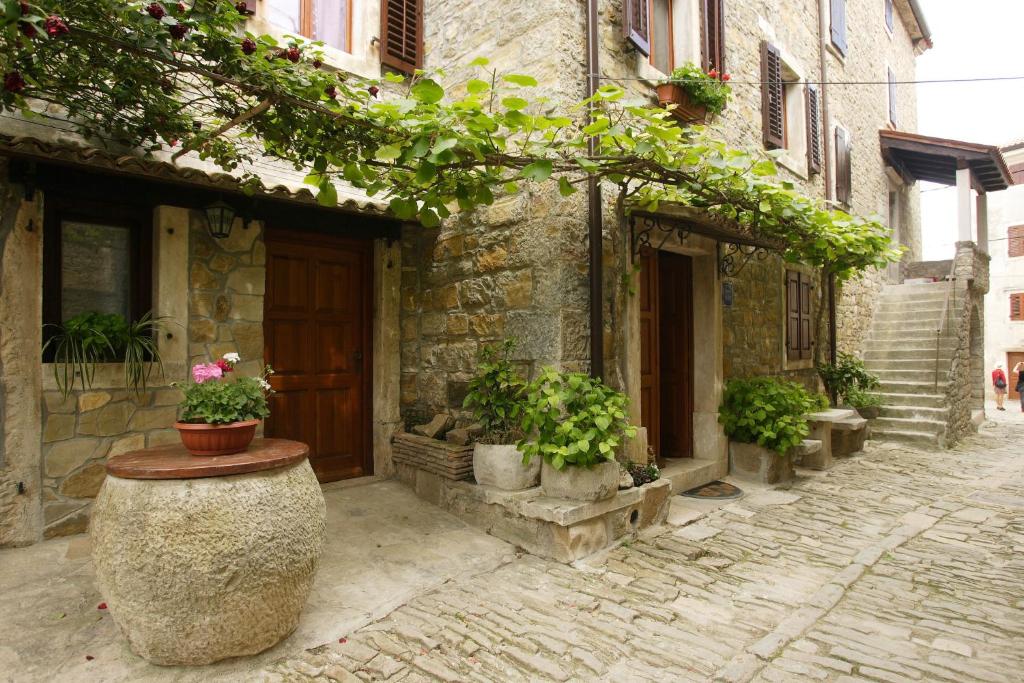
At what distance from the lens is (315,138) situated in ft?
9.98

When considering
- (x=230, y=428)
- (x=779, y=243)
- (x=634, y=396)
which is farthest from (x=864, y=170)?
(x=230, y=428)

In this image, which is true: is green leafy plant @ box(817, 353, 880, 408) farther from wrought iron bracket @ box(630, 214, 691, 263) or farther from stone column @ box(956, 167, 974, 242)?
wrought iron bracket @ box(630, 214, 691, 263)

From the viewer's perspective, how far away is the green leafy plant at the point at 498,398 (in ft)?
13.5

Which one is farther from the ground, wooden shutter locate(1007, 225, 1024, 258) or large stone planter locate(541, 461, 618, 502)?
wooden shutter locate(1007, 225, 1024, 258)

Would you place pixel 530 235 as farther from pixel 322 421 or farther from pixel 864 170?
pixel 864 170

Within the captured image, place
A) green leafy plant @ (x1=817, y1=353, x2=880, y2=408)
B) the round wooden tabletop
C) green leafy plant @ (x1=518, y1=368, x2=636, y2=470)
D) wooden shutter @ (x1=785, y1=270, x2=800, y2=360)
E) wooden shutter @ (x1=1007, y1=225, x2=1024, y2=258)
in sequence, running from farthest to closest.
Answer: wooden shutter @ (x1=1007, y1=225, x2=1024, y2=258), green leafy plant @ (x1=817, y1=353, x2=880, y2=408), wooden shutter @ (x1=785, y1=270, x2=800, y2=360), green leafy plant @ (x1=518, y1=368, x2=636, y2=470), the round wooden tabletop

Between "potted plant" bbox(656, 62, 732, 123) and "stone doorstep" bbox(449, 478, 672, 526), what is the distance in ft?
10.8

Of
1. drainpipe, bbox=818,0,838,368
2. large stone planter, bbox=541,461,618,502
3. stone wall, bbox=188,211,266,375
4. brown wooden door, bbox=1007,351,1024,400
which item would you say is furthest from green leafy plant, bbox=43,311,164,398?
brown wooden door, bbox=1007,351,1024,400

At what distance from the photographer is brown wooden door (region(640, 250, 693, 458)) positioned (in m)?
5.71

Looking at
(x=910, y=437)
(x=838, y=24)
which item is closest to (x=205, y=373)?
(x=910, y=437)

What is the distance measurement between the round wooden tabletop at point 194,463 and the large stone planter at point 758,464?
463 cm

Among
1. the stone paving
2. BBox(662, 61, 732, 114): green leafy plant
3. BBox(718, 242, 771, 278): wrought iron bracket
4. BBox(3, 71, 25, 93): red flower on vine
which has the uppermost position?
BBox(662, 61, 732, 114): green leafy plant

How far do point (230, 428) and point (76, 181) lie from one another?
7.26 ft

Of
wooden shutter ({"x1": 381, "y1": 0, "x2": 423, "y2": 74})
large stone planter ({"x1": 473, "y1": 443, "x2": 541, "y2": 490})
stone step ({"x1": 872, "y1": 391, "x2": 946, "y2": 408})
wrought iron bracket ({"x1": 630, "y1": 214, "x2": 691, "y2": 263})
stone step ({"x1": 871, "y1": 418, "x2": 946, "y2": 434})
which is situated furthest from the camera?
stone step ({"x1": 872, "y1": 391, "x2": 946, "y2": 408})
